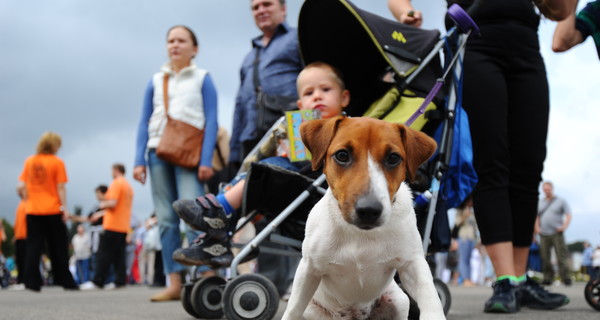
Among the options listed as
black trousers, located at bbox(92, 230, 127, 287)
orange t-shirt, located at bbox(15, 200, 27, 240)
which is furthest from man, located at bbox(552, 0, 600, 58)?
orange t-shirt, located at bbox(15, 200, 27, 240)

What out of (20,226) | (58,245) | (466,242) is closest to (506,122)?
(58,245)

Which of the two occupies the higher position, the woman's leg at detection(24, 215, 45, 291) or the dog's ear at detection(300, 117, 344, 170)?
the dog's ear at detection(300, 117, 344, 170)

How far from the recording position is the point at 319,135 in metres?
→ 2.36

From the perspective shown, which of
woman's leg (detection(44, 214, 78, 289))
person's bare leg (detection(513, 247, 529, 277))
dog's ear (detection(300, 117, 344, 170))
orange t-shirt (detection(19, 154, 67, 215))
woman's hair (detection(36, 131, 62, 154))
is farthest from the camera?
woman's hair (detection(36, 131, 62, 154))

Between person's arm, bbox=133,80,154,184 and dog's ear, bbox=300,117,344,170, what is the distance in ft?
11.2

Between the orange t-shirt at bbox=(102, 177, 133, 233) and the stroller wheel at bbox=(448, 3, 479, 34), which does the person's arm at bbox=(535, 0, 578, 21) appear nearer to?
the stroller wheel at bbox=(448, 3, 479, 34)

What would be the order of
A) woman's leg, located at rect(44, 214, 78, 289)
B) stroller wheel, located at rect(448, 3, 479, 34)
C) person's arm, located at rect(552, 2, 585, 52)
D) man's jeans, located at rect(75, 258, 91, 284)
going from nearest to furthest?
person's arm, located at rect(552, 2, 585, 52)
stroller wheel, located at rect(448, 3, 479, 34)
woman's leg, located at rect(44, 214, 78, 289)
man's jeans, located at rect(75, 258, 91, 284)

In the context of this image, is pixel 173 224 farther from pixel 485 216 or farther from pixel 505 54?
pixel 505 54

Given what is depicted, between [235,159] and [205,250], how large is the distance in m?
1.96

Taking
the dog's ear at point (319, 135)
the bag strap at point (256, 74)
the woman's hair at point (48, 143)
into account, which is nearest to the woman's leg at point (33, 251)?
the woman's hair at point (48, 143)

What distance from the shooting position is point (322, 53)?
4.14 m

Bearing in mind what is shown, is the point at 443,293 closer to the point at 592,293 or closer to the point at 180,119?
the point at 592,293

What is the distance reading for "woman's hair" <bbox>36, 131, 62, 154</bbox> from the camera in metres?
8.67

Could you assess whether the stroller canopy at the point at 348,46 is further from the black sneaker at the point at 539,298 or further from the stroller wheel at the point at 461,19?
the black sneaker at the point at 539,298
